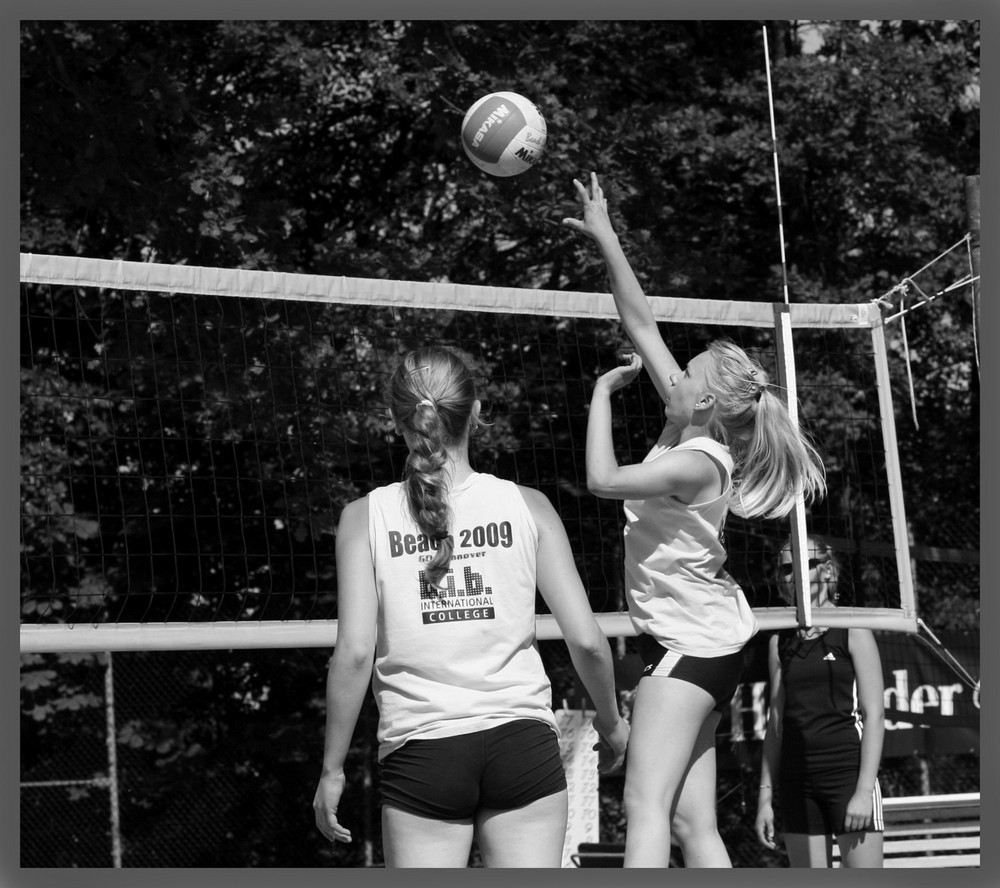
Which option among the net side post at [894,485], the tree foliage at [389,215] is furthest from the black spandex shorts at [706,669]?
the tree foliage at [389,215]

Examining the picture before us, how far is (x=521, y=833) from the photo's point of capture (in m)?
2.77

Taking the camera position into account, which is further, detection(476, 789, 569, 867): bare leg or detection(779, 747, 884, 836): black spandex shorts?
detection(779, 747, 884, 836): black spandex shorts

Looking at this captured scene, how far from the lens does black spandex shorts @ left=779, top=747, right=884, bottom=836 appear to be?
4789 millimetres

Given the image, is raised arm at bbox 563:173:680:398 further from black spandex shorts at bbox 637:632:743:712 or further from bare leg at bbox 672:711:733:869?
bare leg at bbox 672:711:733:869

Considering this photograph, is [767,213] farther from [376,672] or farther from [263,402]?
[376,672]

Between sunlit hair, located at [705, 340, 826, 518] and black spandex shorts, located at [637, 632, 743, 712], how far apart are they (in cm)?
43

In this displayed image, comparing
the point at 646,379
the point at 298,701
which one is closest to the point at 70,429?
the point at 298,701

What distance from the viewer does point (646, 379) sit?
8.60 metres

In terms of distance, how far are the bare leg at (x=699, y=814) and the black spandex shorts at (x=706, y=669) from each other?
150 mm

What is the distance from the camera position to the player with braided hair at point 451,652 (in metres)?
2.76

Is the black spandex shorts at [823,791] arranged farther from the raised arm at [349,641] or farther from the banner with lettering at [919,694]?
the banner with lettering at [919,694]

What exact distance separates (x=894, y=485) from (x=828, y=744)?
1.69 metres

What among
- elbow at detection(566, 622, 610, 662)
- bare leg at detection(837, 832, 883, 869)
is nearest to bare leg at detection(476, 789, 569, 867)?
elbow at detection(566, 622, 610, 662)

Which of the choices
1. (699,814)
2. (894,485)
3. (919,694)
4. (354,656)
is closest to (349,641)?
(354,656)
